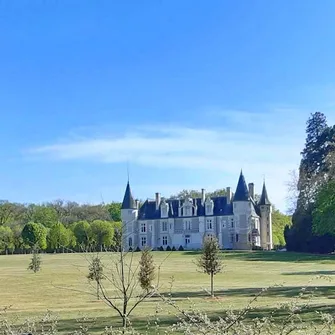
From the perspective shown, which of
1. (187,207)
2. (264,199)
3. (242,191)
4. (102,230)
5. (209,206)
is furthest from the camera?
(264,199)

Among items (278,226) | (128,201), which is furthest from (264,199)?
(278,226)

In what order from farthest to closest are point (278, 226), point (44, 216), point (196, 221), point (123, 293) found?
point (278, 226) < point (44, 216) < point (196, 221) < point (123, 293)

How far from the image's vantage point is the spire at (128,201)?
89.2 metres

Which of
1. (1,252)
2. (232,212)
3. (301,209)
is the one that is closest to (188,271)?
(301,209)

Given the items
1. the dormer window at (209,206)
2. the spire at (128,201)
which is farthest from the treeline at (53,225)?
the dormer window at (209,206)

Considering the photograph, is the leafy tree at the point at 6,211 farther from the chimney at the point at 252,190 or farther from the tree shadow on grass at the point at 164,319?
the tree shadow on grass at the point at 164,319

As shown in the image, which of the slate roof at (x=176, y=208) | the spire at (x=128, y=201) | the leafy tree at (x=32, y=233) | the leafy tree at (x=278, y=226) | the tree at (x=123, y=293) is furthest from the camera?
the leafy tree at (x=278, y=226)

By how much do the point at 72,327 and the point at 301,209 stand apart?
57367 millimetres

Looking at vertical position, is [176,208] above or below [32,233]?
above

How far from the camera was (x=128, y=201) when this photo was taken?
8919cm

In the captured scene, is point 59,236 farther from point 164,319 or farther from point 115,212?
point 164,319

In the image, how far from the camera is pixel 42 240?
2945 inches

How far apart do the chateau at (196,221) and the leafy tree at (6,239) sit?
15.2 metres

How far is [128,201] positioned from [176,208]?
7.01 meters
